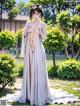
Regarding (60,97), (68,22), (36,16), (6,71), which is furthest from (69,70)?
(36,16)

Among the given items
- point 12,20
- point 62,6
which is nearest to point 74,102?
point 62,6

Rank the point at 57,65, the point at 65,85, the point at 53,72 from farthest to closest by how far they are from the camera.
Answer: the point at 57,65, the point at 53,72, the point at 65,85

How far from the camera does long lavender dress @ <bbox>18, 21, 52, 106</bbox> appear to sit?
6.89 metres

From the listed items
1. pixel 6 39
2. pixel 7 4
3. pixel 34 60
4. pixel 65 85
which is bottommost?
pixel 65 85

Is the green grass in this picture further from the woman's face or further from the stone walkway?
the woman's face

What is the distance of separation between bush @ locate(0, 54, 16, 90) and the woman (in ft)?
4.28

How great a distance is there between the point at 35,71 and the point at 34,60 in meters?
0.25

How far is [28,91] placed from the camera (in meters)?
7.03

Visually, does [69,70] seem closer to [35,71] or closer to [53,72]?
[53,72]

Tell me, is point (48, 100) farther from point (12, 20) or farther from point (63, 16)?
point (12, 20)

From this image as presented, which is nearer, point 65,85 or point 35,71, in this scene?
point 35,71

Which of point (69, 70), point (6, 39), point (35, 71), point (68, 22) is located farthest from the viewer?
point (6, 39)

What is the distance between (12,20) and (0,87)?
133ft

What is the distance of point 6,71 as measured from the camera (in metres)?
8.38
